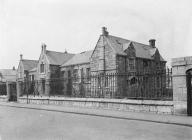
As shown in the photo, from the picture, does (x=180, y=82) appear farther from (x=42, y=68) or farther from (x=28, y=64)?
(x=28, y=64)

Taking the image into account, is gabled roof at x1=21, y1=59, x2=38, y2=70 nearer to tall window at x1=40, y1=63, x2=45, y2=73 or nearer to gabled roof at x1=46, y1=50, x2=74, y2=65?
tall window at x1=40, y1=63, x2=45, y2=73

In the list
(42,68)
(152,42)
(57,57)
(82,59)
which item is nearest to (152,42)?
(152,42)

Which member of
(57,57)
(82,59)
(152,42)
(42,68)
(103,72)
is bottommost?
(103,72)

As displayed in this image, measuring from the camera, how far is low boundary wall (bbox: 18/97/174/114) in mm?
11952

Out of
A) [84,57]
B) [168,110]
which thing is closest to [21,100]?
[168,110]

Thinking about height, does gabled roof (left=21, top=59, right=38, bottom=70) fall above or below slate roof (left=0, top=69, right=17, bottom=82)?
above

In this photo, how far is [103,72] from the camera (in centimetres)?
3222

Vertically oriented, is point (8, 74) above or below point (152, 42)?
below

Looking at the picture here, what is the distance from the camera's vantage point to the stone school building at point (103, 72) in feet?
44.4

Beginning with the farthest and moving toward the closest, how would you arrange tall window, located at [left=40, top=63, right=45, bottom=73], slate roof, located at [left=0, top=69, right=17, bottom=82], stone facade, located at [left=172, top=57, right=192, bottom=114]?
slate roof, located at [left=0, top=69, right=17, bottom=82]
tall window, located at [left=40, top=63, right=45, bottom=73]
stone facade, located at [left=172, top=57, right=192, bottom=114]

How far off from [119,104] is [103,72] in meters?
18.2

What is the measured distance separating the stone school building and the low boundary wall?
575 millimetres

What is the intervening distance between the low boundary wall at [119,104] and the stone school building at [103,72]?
1.89 feet

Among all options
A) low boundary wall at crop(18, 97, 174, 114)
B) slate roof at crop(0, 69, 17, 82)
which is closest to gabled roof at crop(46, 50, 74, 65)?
low boundary wall at crop(18, 97, 174, 114)
